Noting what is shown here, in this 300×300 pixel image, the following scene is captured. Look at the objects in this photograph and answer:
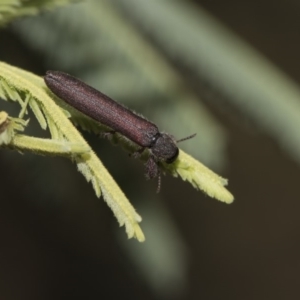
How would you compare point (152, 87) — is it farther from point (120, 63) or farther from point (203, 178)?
point (203, 178)

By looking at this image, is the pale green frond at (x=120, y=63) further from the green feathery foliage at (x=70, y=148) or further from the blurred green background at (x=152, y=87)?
the green feathery foliage at (x=70, y=148)

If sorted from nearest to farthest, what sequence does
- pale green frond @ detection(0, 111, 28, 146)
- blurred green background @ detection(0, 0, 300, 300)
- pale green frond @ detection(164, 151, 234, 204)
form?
pale green frond @ detection(0, 111, 28, 146), pale green frond @ detection(164, 151, 234, 204), blurred green background @ detection(0, 0, 300, 300)

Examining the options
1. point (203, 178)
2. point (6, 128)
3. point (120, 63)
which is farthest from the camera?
point (120, 63)

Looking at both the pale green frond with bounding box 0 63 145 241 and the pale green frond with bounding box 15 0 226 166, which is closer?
the pale green frond with bounding box 0 63 145 241

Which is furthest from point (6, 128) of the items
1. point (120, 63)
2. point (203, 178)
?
point (120, 63)

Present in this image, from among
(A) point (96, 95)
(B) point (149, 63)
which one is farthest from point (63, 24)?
(A) point (96, 95)

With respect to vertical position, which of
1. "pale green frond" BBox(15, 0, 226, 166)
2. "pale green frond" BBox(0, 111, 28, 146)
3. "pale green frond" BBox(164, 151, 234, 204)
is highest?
"pale green frond" BBox(164, 151, 234, 204)

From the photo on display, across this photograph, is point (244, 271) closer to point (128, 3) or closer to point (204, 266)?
point (204, 266)

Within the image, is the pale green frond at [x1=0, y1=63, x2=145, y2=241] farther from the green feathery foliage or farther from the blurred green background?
the blurred green background

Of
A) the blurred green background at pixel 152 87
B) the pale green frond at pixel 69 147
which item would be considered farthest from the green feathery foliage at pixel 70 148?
the blurred green background at pixel 152 87

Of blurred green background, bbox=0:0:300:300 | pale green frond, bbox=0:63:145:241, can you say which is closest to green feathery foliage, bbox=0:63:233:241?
pale green frond, bbox=0:63:145:241

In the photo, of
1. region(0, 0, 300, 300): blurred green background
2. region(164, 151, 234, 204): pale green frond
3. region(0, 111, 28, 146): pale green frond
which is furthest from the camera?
region(0, 0, 300, 300): blurred green background
